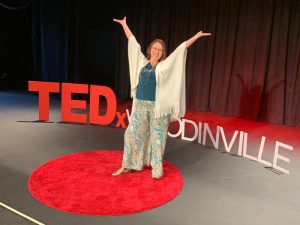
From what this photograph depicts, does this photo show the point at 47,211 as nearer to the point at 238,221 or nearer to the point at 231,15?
the point at 238,221

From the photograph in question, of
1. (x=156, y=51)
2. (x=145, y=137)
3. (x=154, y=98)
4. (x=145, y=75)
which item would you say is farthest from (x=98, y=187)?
(x=156, y=51)

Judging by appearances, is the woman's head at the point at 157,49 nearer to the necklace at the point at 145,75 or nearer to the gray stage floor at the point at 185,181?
the necklace at the point at 145,75

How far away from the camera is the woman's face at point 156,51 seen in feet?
10.6

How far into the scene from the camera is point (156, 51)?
323cm

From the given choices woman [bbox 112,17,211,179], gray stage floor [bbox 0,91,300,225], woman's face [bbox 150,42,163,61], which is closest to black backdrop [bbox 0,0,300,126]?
gray stage floor [bbox 0,91,300,225]

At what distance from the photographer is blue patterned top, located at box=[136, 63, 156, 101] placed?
3234 mm

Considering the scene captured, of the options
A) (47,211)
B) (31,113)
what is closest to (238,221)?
(47,211)

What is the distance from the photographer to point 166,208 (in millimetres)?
2848

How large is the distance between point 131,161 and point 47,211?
1.02m

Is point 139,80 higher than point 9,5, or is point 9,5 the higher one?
point 9,5

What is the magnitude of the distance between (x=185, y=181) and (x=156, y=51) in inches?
48.9

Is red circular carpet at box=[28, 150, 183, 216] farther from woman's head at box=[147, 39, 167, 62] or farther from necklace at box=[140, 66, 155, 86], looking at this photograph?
woman's head at box=[147, 39, 167, 62]

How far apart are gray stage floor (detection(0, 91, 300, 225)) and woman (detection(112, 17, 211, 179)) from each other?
52cm

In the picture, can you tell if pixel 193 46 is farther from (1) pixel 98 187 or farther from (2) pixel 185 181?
(1) pixel 98 187
